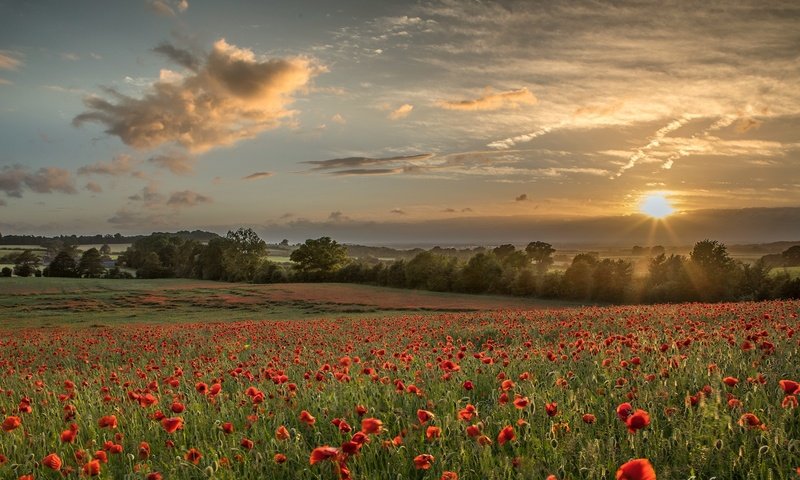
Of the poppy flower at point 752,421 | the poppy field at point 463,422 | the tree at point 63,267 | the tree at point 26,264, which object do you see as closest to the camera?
the poppy flower at point 752,421

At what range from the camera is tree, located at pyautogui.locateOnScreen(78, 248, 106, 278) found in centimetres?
9950

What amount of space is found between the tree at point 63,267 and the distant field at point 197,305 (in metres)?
41.4

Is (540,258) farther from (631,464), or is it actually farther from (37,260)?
(631,464)

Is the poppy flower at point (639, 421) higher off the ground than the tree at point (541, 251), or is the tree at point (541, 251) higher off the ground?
the tree at point (541, 251)

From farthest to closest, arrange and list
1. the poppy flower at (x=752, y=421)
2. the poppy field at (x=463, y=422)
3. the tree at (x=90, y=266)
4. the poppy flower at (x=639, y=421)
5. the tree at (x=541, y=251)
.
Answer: the tree at (x=541, y=251) → the tree at (x=90, y=266) → the poppy field at (x=463, y=422) → the poppy flower at (x=752, y=421) → the poppy flower at (x=639, y=421)

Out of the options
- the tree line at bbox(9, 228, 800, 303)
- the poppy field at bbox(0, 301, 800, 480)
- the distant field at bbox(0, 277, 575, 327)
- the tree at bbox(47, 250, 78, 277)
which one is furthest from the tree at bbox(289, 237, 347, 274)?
the poppy field at bbox(0, 301, 800, 480)

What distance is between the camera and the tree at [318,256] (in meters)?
96.1

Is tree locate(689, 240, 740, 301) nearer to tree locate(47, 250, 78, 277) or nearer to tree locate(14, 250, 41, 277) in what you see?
tree locate(47, 250, 78, 277)

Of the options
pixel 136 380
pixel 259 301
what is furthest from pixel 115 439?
pixel 259 301

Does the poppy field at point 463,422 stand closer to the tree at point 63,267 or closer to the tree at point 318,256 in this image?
the tree at point 318,256

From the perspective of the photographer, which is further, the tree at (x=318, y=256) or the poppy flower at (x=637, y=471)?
the tree at (x=318, y=256)

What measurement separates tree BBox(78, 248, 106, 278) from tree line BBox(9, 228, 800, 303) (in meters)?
0.17

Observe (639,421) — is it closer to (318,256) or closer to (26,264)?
(318,256)

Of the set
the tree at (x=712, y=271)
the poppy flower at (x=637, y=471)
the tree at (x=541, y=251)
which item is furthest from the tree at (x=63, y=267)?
the poppy flower at (x=637, y=471)
